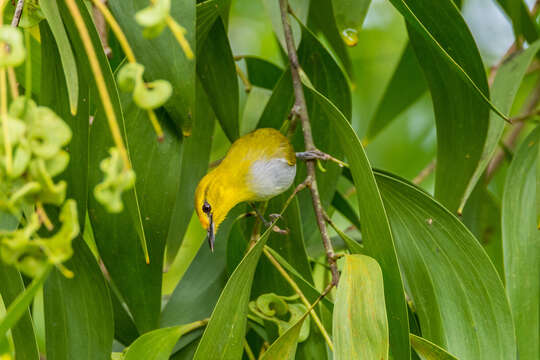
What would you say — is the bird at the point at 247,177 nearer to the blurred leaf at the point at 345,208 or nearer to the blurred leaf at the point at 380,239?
the blurred leaf at the point at 345,208

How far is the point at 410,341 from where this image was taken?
1.01 meters

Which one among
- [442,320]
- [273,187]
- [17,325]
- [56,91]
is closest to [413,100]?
[273,187]

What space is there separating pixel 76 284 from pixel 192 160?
0.52m

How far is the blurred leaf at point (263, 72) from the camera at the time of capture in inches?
72.4

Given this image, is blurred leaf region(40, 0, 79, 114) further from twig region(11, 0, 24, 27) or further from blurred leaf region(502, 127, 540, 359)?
blurred leaf region(502, 127, 540, 359)

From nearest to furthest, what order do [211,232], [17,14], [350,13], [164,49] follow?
[17,14] < [164,49] < [350,13] < [211,232]

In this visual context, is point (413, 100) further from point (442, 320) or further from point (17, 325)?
point (17, 325)

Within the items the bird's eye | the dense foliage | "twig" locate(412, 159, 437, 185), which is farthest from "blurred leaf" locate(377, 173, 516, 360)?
"twig" locate(412, 159, 437, 185)

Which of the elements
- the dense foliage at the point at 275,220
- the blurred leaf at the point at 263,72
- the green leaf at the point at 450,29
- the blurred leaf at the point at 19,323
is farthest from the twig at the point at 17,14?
the blurred leaf at the point at 263,72

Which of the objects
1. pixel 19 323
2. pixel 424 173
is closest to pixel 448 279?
pixel 19 323

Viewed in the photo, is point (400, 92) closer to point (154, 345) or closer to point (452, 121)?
point (452, 121)

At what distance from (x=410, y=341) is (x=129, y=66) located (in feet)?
2.18

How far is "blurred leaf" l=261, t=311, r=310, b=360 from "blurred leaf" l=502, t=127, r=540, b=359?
0.43 meters

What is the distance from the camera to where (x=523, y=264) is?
1196 millimetres
